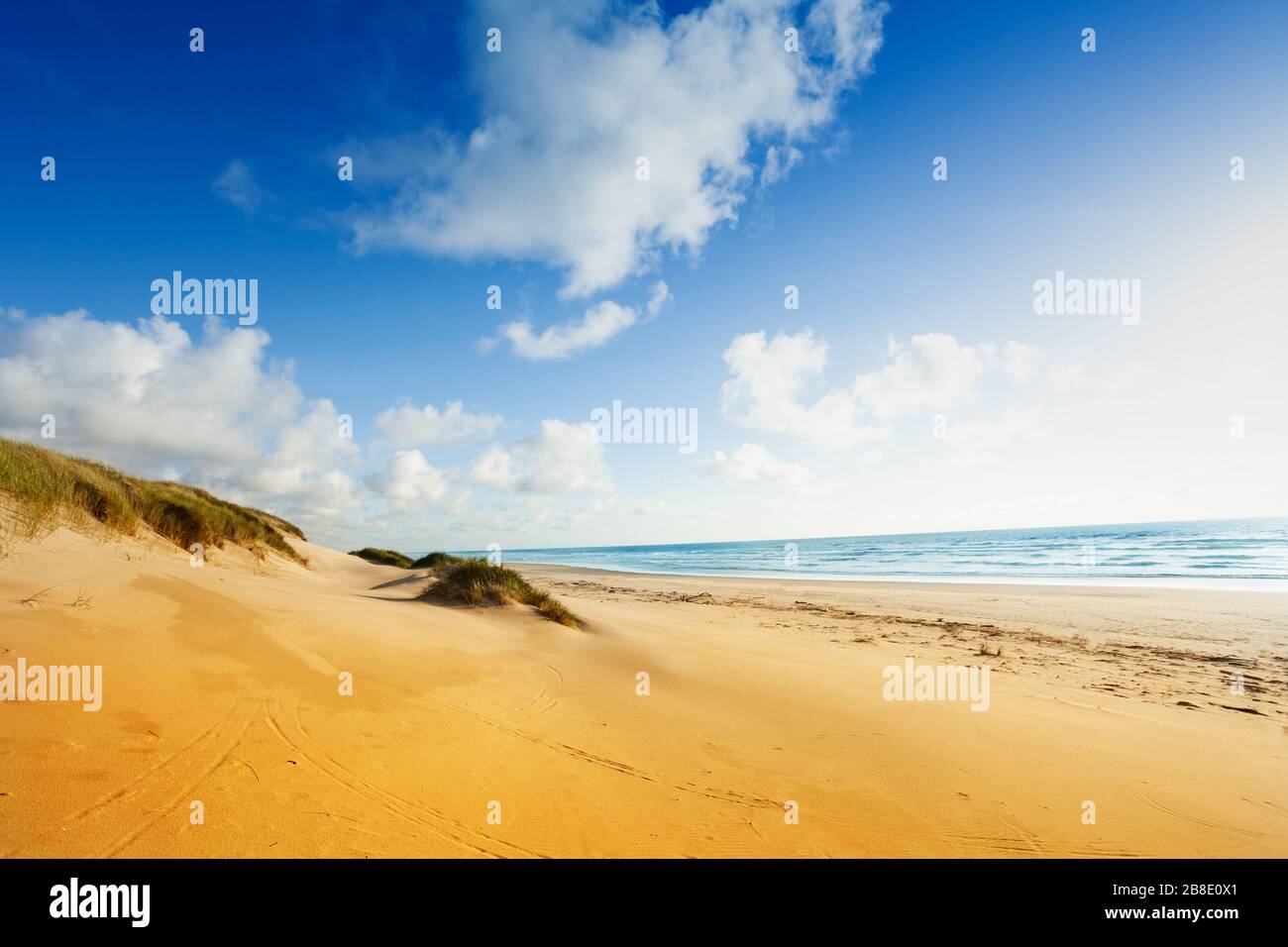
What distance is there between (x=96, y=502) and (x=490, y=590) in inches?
309

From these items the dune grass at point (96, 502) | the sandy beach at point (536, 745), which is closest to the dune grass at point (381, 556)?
the dune grass at point (96, 502)

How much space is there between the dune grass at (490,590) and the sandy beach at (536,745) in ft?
7.41

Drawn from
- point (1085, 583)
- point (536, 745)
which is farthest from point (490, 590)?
point (1085, 583)

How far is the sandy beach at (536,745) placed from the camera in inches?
119

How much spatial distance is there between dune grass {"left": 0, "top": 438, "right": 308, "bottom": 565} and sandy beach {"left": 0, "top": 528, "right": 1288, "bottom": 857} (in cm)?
93

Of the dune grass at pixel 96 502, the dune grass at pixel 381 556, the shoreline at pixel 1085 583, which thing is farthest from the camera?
the dune grass at pixel 381 556

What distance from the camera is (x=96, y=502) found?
418 inches

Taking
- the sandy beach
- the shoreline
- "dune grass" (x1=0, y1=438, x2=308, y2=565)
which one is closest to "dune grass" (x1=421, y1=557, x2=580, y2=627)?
the sandy beach

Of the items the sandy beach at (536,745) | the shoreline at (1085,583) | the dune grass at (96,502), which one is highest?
the dune grass at (96,502)

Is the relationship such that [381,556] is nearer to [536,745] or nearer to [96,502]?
[96,502]

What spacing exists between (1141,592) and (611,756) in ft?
82.9

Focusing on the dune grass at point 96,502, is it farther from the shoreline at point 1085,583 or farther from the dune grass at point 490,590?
the shoreline at point 1085,583
